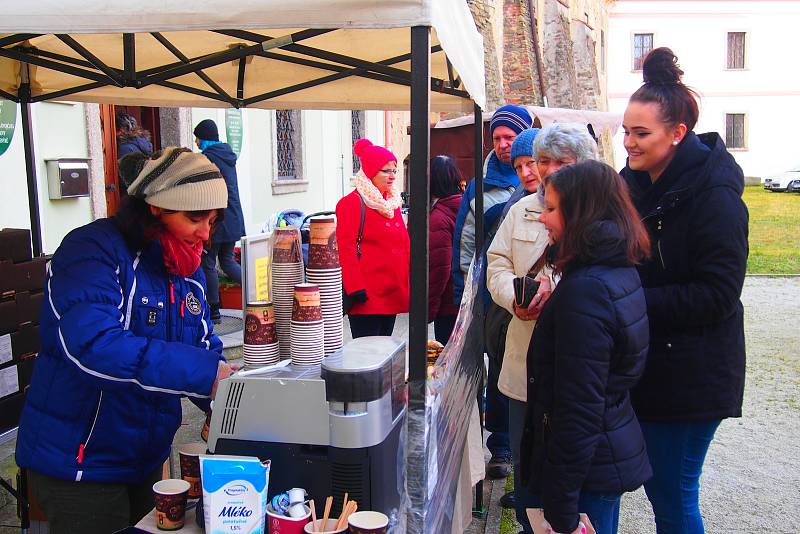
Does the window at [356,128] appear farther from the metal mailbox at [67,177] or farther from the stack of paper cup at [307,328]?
the stack of paper cup at [307,328]

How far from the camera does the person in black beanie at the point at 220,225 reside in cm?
698

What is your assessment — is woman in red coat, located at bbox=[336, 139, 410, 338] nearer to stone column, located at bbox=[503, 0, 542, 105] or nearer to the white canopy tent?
the white canopy tent

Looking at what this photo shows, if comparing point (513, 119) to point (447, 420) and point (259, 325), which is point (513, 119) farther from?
point (259, 325)

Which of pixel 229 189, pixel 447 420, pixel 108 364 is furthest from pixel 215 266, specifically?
pixel 108 364

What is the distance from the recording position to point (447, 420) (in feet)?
7.64

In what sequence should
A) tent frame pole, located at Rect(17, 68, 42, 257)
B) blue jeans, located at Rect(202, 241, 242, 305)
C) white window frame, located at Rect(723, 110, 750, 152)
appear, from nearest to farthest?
tent frame pole, located at Rect(17, 68, 42, 257)
blue jeans, located at Rect(202, 241, 242, 305)
white window frame, located at Rect(723, 110, 750, 152)

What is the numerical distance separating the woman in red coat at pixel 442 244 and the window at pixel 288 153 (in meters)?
6.72

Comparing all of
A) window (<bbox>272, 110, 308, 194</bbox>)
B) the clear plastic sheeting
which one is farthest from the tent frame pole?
window (<bbox>272, 110, 308, 194</bbox>)

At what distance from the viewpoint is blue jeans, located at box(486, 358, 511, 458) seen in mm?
4000

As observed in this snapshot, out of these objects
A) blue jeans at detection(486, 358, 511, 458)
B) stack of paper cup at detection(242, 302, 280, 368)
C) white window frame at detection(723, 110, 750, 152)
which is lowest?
blue jeans at detection(486, 358, 511, 458)

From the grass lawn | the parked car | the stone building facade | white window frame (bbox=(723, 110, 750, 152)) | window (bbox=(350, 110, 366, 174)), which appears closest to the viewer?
the grass lawn

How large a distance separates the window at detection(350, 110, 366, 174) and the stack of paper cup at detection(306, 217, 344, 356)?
12862 millimetres

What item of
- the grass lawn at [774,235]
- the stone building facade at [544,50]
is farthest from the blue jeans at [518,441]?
the stone building facade at [544,50]

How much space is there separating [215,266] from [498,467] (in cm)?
412
